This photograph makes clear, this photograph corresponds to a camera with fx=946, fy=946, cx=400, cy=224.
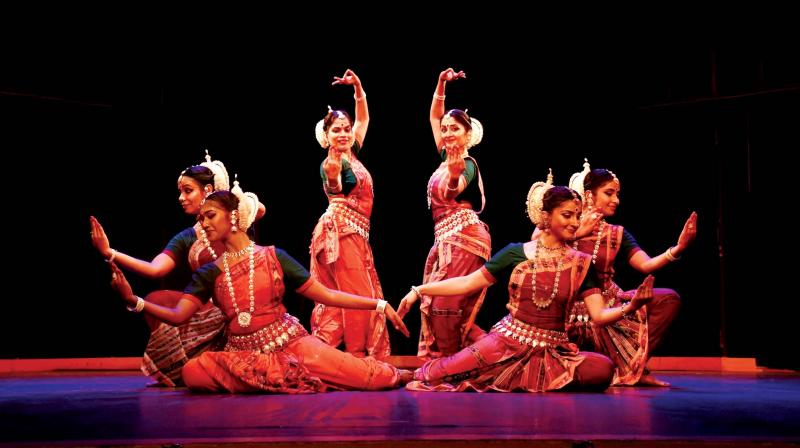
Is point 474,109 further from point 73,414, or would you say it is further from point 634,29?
point 73,414

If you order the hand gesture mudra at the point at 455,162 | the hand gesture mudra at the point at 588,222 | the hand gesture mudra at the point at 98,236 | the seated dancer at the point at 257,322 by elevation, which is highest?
the hand gesture mudra at the point at 455,162

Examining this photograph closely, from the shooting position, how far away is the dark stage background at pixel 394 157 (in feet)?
19.8

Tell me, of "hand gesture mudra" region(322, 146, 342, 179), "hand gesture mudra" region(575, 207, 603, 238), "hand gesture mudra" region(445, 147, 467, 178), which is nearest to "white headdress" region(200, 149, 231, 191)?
"hand gesture mudra" region(322, 146, 342, 179)

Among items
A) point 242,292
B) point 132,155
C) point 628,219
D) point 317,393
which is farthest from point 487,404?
point 132,155

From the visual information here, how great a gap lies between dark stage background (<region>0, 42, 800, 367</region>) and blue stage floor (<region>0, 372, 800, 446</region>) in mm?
1761

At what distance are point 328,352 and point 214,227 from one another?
2.49 ft

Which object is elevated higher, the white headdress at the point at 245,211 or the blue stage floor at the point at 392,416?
the white headdress at the point at 245,211

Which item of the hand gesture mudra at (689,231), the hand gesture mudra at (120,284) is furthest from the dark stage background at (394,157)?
the hand gesture mudra at (120,284)

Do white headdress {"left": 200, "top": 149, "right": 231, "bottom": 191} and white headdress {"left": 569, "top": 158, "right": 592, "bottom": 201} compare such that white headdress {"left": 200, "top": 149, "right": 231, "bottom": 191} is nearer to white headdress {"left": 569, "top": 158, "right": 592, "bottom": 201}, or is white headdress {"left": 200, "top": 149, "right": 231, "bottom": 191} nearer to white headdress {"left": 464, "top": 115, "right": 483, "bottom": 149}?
white headdress {"left": 464, "top": 115, "right": 483, "bottom": 149}

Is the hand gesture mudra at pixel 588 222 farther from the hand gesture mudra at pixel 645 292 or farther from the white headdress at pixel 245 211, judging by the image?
the white headdress at pixel 245 211

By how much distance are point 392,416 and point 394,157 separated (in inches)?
127

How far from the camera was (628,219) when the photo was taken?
624 cm

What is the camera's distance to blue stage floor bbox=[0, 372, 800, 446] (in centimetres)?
286

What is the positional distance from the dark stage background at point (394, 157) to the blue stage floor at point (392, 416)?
1.76 metres
